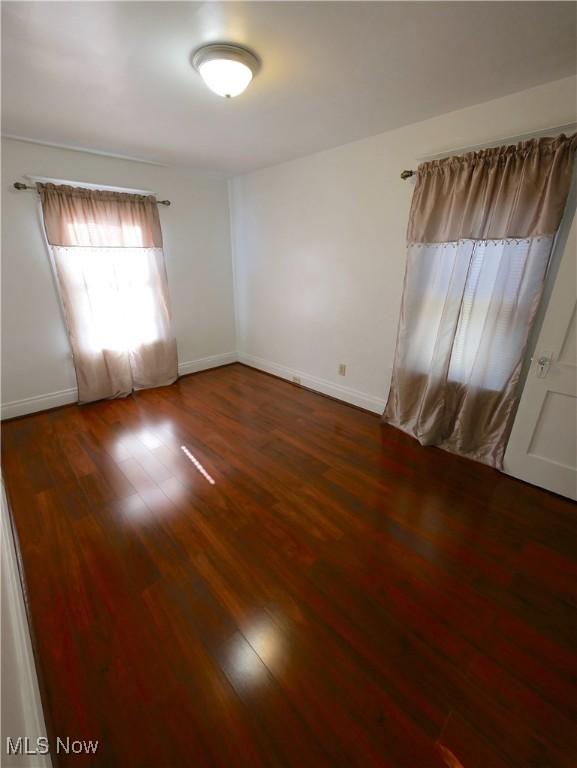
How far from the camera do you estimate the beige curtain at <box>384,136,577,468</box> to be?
6.17 feet

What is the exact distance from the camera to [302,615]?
1.39 meters

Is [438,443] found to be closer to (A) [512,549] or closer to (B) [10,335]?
(A) [512,549]

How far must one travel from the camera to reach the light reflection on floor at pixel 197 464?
223 cm

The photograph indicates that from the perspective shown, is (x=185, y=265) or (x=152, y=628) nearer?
(x=152, y=628)

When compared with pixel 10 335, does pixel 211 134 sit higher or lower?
higher

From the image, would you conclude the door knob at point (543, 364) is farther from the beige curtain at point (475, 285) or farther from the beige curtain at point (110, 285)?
the beige curtain at point (110, 285)

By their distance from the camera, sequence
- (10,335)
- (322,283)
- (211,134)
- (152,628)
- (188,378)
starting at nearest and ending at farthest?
1. (152,628)
2. (211,134)
3. (10,335)
4. (322,283)
5. (188,378)

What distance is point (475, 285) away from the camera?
2.18 m

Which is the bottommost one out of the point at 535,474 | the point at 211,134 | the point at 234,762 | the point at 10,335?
the point at 234,762

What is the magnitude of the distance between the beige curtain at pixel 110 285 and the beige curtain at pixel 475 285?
2.64m

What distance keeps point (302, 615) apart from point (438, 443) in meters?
1.77

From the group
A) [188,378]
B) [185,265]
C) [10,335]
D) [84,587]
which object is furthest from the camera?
[188,378]

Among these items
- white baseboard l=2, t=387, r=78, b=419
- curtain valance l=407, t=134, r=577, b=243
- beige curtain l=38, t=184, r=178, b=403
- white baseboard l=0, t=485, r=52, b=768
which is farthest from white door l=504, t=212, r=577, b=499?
→ white baseboard l=2, t=387, r=78, b=419

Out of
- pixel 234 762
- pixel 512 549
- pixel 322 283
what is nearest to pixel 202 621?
pixel 234 762
